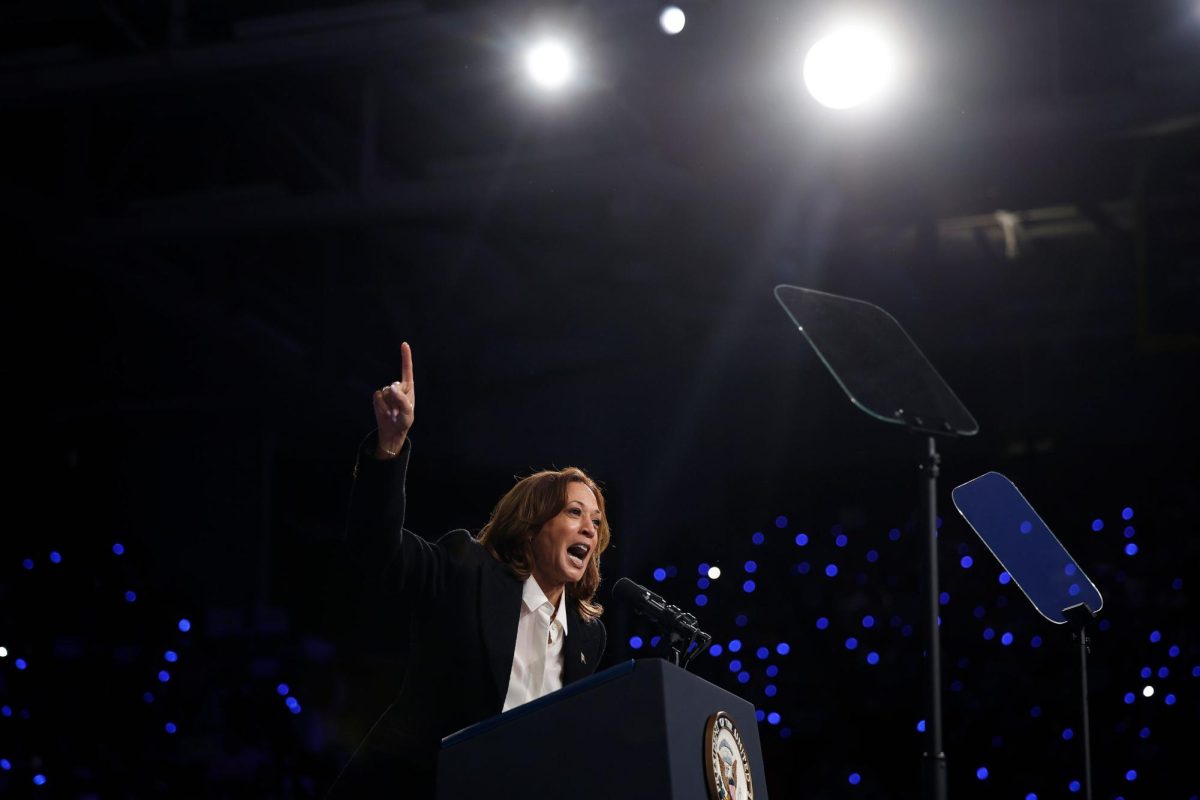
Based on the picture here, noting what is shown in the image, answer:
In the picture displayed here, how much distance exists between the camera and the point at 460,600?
2467 mm

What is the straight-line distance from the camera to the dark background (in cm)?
501

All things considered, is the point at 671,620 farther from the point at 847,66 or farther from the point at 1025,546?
the point at 847,66

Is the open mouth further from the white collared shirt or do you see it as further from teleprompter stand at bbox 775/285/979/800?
teleprompter stand at bbox 775/285/979/800

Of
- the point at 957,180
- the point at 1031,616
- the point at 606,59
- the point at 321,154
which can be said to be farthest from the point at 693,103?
the point at 1031,616

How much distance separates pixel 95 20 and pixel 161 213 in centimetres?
95

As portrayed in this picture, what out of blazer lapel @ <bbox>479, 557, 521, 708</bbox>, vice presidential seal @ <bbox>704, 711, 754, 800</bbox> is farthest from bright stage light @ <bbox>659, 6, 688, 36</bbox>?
vice presidential seal @ <bbox>704, 711, 754, 800</bbox>

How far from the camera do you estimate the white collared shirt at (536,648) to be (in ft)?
8.09

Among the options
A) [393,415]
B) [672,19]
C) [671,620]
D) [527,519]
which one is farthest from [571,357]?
[671,620]

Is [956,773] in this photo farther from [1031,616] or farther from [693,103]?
[693,103]

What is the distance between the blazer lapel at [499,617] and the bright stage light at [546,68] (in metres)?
2.42

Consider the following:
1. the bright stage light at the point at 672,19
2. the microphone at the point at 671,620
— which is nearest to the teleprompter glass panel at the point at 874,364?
the microphone at the point at 671,620

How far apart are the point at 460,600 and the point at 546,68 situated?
2.78 meters

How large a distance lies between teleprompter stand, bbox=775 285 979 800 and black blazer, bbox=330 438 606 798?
0.77 m

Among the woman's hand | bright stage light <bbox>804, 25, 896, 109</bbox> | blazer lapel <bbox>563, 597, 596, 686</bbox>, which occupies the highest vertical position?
bright stage light <bbox>804, 25, 896, 109</bbox>
